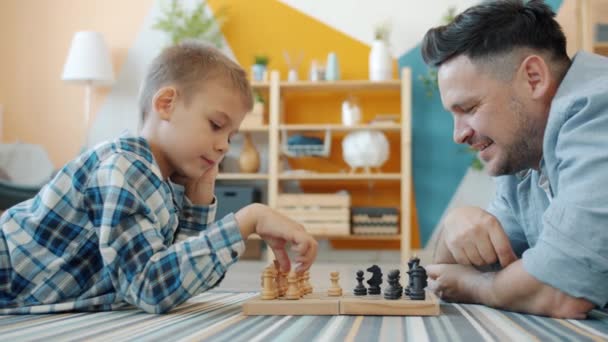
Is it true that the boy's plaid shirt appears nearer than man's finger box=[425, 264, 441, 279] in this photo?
Yes

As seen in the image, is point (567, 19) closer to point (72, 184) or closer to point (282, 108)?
point (282, 108)

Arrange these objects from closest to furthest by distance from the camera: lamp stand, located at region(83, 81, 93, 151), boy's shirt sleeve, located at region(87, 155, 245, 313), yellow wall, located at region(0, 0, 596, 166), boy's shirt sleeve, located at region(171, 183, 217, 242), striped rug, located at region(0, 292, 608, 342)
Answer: striped rug, located at region(0, 292, 608, 342) < boy's shirt sleeve, located at region(87, 155, 245, 313) < boy's shirt sleeve, located at region(171, 183, 217, 242) < lamp stand, located at region(83, 81, 93, 151) < yellow wall, located at region(0, 0, 596, 166)

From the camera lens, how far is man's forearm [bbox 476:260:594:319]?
43.4 inches

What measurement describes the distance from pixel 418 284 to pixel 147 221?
52 centimetres

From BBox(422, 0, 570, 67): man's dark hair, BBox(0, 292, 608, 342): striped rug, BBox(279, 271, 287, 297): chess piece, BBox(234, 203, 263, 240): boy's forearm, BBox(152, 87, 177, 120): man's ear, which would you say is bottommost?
Answer: BBox(0, 292, 608, 342): striped rug

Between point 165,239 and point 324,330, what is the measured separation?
48 centimetres

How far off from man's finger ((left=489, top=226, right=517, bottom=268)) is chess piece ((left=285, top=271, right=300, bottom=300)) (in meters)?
0.38

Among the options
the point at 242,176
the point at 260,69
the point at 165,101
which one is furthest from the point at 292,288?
A: the point at 260,69

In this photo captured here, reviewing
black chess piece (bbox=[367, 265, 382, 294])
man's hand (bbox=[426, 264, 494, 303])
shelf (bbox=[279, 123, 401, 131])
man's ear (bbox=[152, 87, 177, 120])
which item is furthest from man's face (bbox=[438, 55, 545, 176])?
shelf (bbox=[279, 123, 401, 131])

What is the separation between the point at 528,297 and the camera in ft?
3.75

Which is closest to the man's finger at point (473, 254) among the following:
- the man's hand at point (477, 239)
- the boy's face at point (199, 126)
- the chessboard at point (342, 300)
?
the man's hand at point (477, 239)

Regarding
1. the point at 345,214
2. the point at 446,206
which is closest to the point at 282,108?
the point at 345,214

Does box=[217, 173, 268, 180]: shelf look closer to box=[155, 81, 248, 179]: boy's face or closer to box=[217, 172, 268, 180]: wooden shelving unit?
box=[217, 172, 268, 180]: wooden shelving unit

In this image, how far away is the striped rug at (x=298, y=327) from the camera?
970 mm
